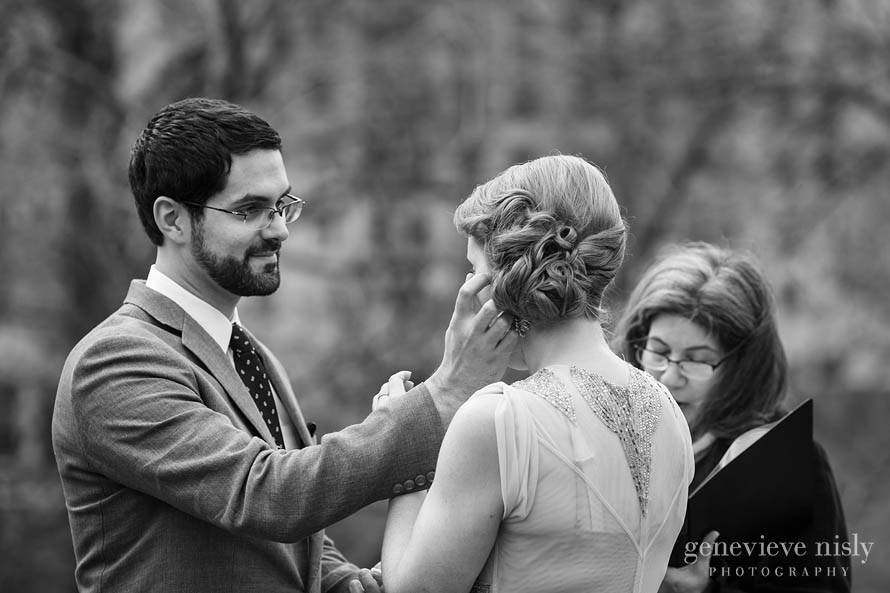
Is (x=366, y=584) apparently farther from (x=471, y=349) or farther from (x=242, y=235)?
(x=242, y=235)

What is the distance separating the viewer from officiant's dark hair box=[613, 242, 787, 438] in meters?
3.66

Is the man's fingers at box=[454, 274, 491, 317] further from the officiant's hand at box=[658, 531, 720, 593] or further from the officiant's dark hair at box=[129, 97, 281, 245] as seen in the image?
the officiant's hand at box=[658, 531, 720, 593]

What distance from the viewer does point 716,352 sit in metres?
3.68

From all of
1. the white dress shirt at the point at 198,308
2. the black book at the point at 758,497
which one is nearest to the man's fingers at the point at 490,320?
the white dress shirt at the point at 198,308

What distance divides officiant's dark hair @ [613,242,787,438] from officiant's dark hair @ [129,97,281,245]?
145 centimetres

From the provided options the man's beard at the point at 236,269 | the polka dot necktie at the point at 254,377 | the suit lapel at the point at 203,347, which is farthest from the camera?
the polka dot necktie at the point at 254,377

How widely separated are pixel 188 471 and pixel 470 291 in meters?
0.80

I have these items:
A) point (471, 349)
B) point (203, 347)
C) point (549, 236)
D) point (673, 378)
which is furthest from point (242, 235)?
point (673, 378)

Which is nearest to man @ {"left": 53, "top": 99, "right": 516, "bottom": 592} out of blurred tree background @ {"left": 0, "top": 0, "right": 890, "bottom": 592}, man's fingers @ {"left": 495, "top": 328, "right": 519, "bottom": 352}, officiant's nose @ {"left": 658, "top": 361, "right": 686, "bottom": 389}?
man's fingers @ {"left": 495, "top": 328, "right": 519, "bottom": 352}

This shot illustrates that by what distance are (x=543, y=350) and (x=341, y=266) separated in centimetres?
806

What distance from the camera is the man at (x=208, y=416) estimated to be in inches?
104

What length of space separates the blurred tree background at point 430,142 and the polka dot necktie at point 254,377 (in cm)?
627

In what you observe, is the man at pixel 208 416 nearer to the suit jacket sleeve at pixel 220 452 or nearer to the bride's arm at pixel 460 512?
the suit jacket sleeve at pixel 220 452

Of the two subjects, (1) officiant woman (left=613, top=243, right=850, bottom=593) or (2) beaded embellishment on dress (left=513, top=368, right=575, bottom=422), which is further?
(1) officiant woman (left=613, top=243, right=850, bottom=593)
